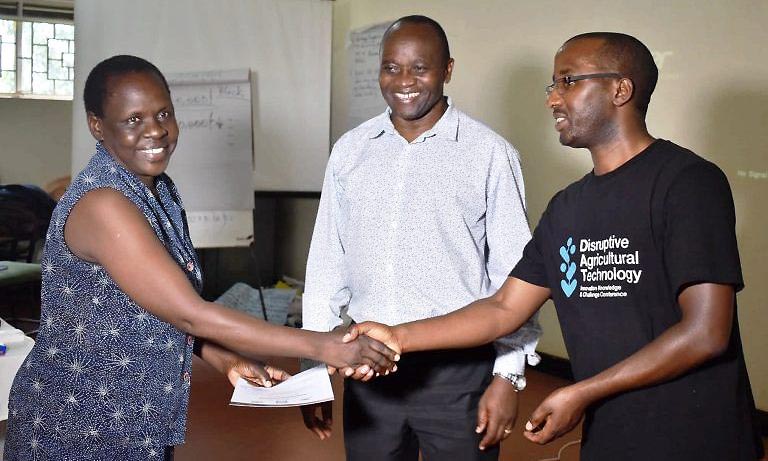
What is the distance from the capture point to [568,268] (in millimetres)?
1632

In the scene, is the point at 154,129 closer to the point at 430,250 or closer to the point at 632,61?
the point at 430,250

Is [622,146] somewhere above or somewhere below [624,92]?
below

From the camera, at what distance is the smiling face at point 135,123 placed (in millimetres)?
1756

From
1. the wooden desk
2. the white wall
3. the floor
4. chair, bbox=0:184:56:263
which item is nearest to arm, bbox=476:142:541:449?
the floor

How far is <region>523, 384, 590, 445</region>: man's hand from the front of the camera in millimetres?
1509

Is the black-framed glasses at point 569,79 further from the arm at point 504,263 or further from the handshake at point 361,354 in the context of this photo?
the handshake at point 361,354

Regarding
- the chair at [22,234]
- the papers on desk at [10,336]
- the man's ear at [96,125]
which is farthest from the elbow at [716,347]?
the chair at [22,234]

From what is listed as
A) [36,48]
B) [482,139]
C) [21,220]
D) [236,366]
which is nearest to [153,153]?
[236,366]

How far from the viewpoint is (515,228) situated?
2.03 m

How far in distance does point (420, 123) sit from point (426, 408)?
28.3 inches

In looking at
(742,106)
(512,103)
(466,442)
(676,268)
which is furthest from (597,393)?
(512,103)

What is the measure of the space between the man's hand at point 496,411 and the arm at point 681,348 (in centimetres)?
50

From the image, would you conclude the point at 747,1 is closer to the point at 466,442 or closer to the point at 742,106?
the point at 742,106

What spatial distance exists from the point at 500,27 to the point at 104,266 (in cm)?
421
